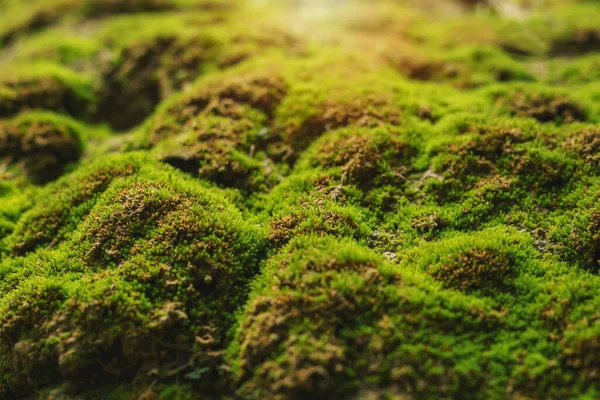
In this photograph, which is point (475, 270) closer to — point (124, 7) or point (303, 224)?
point (303, 224)

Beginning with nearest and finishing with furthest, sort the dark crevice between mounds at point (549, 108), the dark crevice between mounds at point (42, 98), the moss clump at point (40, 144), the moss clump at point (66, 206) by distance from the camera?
1. the moss clump at point (66, 206)
2. the dark crevice between mounds at point (549, 108)
3. the moss clump at point (40, 144)
4. the dark crevice between mounds at point (42, 98)

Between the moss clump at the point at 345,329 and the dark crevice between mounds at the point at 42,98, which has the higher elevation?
the dark crevice between mounds at the point at 42,98

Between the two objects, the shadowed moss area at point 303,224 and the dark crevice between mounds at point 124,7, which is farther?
the dark crevice between mounds at point 124,7

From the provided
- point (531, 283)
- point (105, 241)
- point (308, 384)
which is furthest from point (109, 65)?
point (531, 283)

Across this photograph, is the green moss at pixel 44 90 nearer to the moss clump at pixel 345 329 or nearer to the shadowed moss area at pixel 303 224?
the shadowed moss area at pixel 303 224

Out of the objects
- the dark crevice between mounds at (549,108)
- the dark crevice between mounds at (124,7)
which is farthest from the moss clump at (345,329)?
the dark crevice between mounds at (124,7)

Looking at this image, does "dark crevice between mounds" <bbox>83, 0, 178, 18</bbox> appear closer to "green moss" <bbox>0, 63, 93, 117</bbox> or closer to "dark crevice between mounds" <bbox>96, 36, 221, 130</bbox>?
"dark crevice between mounds" <bbox>96, 36, 221, 130</bbox>
